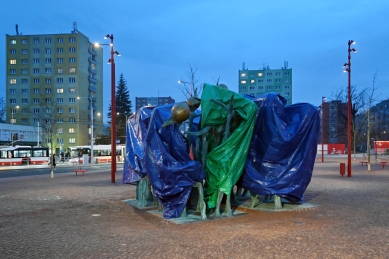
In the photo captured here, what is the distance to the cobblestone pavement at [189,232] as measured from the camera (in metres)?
6.65

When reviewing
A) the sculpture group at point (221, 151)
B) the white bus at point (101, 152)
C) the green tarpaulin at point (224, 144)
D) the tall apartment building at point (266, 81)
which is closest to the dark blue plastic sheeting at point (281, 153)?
the sculpture group at point (221, 151)

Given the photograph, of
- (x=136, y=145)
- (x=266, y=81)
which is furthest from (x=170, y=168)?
(x=266, y=81)

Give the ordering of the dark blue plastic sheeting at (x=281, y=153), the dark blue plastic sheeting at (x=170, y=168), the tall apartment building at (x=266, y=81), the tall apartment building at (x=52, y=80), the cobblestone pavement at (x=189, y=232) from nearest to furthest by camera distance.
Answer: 1. the cobblestone pavement at (x=189, y=232)
2. the dark blue plastic sheeting at (x=170, y=168)
3. the dark blue plastic sheeting at (x=281, y=153)
4. the tall apartment building at (x=52, y=80)
5. the tall apartment building at (x=266, y=81)

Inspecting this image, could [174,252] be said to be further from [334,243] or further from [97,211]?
[97,211]

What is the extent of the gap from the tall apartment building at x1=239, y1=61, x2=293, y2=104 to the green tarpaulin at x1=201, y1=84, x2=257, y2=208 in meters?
99.8

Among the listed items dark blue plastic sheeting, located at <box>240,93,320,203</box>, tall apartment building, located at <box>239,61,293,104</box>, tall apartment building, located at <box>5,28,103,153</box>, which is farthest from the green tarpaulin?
tall apartment building, located at <box>239,61,293,104</box>

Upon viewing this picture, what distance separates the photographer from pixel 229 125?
33.9 feet

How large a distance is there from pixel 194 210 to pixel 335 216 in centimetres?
383

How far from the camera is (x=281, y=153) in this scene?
36.4ft

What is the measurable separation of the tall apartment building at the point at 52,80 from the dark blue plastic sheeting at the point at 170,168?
209ft

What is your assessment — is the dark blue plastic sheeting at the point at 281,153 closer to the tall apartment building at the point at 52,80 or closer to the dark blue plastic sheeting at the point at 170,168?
the dark blue plastic sheeting at the point at 170,168

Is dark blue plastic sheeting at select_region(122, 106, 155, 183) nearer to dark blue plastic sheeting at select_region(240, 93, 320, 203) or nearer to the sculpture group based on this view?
the sculpture group

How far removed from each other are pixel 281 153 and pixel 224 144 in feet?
6.84

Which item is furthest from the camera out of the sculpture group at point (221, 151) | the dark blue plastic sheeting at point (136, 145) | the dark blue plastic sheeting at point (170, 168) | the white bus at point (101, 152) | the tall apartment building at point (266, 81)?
the tall apartment building at point (266, 81)
